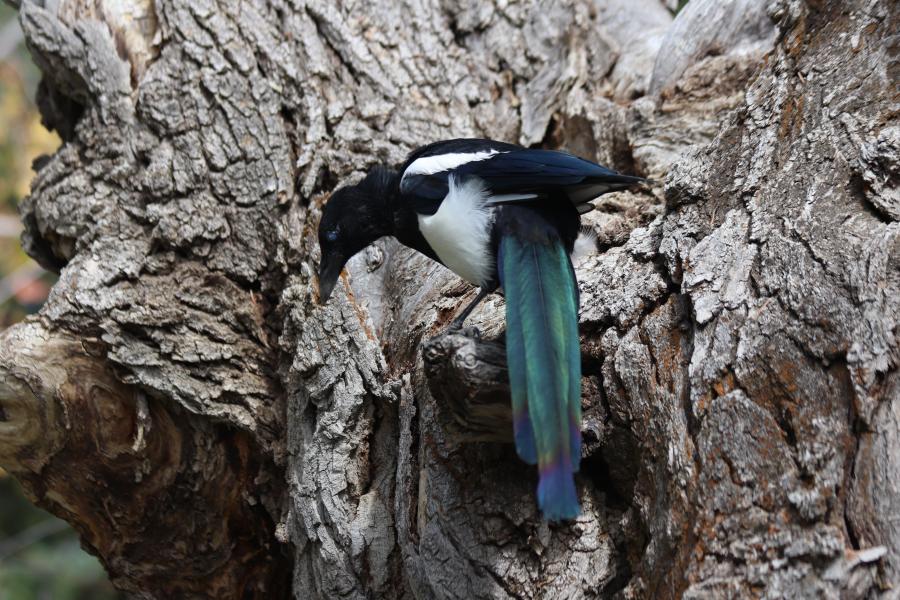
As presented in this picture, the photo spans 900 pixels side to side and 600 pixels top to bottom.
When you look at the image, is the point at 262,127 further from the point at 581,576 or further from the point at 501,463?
the point at 581,576

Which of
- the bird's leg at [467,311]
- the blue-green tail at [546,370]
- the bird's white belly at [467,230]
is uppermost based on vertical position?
the bird's white belly at [467,230]

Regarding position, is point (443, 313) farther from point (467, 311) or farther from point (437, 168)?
point (437, 168)

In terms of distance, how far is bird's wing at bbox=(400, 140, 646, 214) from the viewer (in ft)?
6.14

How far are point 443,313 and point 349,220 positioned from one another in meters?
0.36

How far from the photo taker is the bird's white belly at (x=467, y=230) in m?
1.95

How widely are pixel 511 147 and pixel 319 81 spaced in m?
0.83

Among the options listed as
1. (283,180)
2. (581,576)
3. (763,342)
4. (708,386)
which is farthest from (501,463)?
(283,180)

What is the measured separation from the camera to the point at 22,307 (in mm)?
5719

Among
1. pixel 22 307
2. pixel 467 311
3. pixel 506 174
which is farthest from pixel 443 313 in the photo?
pixel 22 307

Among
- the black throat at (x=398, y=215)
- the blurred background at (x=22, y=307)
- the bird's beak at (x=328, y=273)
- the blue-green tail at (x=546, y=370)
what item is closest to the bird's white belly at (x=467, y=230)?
the black throat at (x=398, y=215)

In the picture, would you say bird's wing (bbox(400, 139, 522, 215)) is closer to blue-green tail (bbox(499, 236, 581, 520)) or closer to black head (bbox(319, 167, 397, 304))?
black head (bbox(319, 167, 397, 304))

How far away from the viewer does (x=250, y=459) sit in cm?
246

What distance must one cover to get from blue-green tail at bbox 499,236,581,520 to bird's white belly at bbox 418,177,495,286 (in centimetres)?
24

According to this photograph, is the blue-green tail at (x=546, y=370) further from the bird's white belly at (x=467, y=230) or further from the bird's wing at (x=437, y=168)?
the bird's wing at (x=437, y=168)
